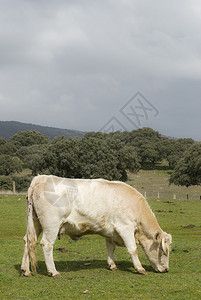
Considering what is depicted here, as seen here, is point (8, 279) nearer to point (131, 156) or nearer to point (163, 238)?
point (163, 238)

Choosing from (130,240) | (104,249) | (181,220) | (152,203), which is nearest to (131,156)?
(152,203)

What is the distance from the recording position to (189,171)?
55.6 metres

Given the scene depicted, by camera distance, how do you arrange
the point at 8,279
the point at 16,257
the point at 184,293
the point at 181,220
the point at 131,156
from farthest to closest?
1. the point at 131,156
2. the point at 181,220
3. the point at 16,257
4. the point at 8,279
5. the point at 184,293

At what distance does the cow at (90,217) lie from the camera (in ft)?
32.0

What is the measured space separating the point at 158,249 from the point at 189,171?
153ft

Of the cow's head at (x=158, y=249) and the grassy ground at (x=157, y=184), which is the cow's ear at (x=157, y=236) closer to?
the cow's head at (x=158, y=249)

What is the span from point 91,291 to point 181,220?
1829 centimetres

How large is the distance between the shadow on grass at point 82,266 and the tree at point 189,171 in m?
44.1

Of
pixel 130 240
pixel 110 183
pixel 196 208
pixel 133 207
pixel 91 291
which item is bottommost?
pixel 196 208

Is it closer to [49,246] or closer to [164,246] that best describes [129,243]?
[164,246]

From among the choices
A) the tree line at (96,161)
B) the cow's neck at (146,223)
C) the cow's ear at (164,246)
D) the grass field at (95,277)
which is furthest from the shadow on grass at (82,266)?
the tree line at (96,161)

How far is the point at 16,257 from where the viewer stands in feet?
40.6

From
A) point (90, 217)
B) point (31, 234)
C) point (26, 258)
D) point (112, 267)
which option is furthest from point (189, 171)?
point (26, 258)

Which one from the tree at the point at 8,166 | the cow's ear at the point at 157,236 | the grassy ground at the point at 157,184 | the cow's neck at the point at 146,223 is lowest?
the grassy ground at the point at 157,184
